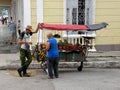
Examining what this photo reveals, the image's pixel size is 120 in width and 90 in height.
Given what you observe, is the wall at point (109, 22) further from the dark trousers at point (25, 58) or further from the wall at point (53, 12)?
the dark trousers at point (25, 58)

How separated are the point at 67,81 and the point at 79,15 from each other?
6.55 m

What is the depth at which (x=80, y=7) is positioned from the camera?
1794cm

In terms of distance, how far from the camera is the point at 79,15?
17984mm

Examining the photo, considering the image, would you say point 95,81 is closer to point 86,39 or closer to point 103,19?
point 86,39

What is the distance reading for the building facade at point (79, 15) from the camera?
17.3 m

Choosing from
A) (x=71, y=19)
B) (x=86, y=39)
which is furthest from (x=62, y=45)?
(x=71, y=19)

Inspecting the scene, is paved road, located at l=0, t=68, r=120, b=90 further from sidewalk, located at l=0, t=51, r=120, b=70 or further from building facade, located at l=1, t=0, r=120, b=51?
building facade, located at l=1, t=0, r=120, b=51

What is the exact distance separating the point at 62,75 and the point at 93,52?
4.83 metres

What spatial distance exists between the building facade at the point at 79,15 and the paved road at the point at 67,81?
3.77m

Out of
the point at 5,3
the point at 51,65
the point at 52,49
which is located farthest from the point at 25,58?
the point at 5,3

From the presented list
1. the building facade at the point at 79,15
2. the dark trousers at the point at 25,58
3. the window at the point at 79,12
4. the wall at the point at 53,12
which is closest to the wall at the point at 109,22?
the building facade at the point at 79,15

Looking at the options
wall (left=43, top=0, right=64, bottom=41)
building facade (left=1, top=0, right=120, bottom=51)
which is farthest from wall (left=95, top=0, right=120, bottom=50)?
wall (left=43, top=0, right=64, bottom=41)

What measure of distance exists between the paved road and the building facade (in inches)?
148

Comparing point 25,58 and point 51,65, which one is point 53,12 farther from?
point 51,65
